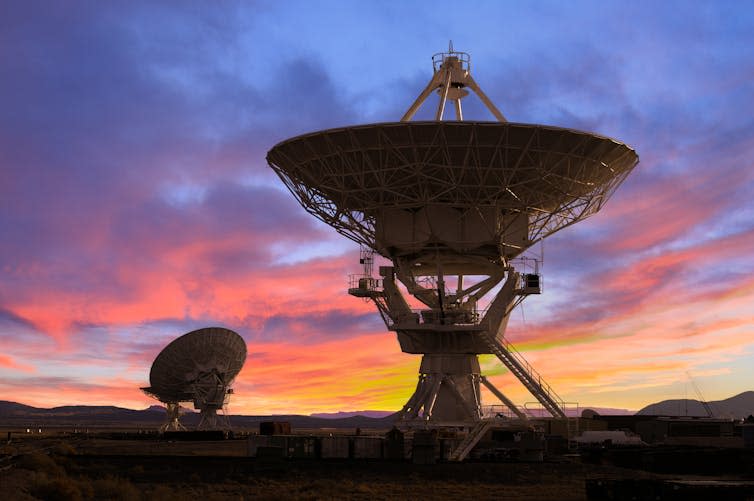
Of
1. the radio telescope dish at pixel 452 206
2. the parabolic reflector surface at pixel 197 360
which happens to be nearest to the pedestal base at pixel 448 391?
the radio telescope dish at pixel 452 206

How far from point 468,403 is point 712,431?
2456cm

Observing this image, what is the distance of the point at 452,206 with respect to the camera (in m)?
50.6

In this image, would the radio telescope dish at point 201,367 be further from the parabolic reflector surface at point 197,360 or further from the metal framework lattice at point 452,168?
the metal framework lattice at point 452,168

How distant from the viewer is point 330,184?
50.5m

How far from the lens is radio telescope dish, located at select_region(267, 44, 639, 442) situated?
155ft

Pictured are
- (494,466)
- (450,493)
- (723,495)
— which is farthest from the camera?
(494,466)

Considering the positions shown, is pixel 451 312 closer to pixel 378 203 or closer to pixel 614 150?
pixel 378 203

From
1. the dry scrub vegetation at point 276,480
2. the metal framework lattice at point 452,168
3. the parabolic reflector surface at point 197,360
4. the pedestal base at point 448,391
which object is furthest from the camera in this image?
the parabolic reflector surface at point 197,360

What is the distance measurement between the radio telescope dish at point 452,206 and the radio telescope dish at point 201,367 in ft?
132

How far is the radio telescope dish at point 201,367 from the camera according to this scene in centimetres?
9131

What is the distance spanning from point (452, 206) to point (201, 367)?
159ft

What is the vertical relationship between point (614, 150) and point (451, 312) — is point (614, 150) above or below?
above

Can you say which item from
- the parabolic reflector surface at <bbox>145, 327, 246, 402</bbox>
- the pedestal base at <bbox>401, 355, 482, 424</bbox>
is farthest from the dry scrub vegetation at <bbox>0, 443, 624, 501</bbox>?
the parabolic reflector surface at <bbox>145, 327, 246, 402</bbox>

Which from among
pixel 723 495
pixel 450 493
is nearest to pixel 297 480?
pixel 450 493
